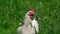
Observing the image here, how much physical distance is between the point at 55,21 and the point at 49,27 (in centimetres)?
58

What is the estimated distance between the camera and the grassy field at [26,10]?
7.72m

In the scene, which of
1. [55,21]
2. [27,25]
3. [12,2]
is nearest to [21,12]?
[12,2]

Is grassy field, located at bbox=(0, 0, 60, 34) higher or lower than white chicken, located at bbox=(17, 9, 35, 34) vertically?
higher

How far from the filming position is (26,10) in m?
8.69

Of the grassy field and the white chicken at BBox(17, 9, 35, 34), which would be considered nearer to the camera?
the white chicken at BBox(17, 9, 35, 34)

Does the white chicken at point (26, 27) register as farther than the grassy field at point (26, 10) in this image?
No

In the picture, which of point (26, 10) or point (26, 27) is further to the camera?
point (26, 10)

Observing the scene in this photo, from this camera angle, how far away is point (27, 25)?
5836mm

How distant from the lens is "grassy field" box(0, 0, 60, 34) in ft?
25.3

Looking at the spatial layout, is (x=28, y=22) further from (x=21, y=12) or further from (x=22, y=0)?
(x=22, y=0)

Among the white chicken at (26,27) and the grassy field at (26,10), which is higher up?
the grassy field at (26,10)

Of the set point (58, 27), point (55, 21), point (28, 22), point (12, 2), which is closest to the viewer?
point (28, 22)

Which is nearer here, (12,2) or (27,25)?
(27,25)

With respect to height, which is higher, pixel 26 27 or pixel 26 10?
pixel 26 10
